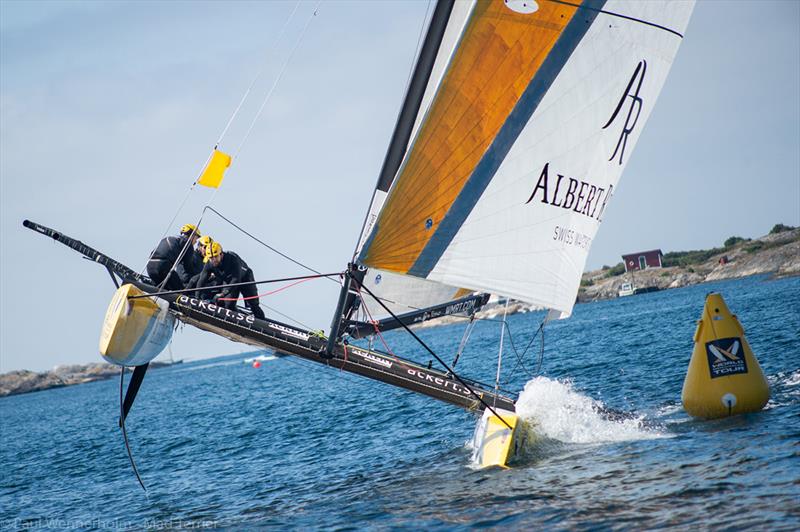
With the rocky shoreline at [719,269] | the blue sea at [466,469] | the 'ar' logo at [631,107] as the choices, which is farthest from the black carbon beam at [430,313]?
the rocky shoreline at [719,269]

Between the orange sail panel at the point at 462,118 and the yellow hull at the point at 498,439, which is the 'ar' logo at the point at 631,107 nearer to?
the orange sail panel at the point at 462,118

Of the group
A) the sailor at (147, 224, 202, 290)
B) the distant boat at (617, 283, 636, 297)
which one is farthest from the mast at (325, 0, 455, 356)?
the distant boat at (617, 283, 636, 297)

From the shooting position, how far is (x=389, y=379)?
12469 millimetres

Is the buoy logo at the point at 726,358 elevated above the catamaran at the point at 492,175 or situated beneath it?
situated beneath

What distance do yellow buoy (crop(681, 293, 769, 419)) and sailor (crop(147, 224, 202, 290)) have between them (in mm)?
8615

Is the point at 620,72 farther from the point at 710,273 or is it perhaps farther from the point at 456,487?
the point at 710,273

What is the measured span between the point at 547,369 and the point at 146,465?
13.7 m

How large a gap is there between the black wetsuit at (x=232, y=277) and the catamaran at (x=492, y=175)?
70cm

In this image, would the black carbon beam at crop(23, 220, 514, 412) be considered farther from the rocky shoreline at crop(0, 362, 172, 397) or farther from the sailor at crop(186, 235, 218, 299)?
the rocky shoreline at crop(0, 362, 172, 397)

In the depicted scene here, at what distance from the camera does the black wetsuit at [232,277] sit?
44.3 ft

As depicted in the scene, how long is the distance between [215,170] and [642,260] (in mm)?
116915

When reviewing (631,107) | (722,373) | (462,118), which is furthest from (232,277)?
(722,373)

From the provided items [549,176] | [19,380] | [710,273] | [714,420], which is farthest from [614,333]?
[19,380]

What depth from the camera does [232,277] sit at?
13625 mm
